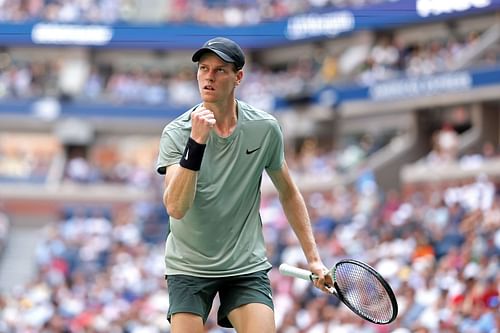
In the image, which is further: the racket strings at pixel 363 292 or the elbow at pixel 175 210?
the racket strings at pixel 363 292

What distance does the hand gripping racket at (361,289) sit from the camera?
5473mm

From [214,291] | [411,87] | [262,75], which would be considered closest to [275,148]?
[214,291]

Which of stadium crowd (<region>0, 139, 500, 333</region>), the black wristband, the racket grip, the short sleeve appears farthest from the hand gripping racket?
stadium crowd (<region>0, 139, 500, 333</region>)

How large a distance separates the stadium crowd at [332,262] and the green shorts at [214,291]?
15.5 ft

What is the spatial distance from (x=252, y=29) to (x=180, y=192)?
2608 cm

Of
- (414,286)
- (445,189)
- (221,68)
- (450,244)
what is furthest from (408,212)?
(221,68)

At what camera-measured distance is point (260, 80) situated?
1194 inches

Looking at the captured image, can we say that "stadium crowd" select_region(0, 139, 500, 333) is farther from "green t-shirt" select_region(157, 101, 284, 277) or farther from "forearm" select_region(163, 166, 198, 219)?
"forearm" select_region(163, 166, 198, 219)

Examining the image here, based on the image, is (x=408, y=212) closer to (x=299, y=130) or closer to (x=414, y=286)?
(x=414, y=286)

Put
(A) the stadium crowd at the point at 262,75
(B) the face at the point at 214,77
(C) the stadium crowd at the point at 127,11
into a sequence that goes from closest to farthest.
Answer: (B) the face at the point at 214,77 < (A) the stadium crowd at the point at 262,75 < (C) the stadium crowd at the point at 127,11

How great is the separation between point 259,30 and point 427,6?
6.55m

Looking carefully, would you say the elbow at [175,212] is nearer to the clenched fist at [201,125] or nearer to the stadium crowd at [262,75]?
the clenched fist at [201,125]

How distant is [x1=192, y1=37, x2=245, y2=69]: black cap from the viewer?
515 cm

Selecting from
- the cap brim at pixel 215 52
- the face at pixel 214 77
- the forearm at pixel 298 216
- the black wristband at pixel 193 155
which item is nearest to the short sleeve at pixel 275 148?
the forearm at pixel 298 216
